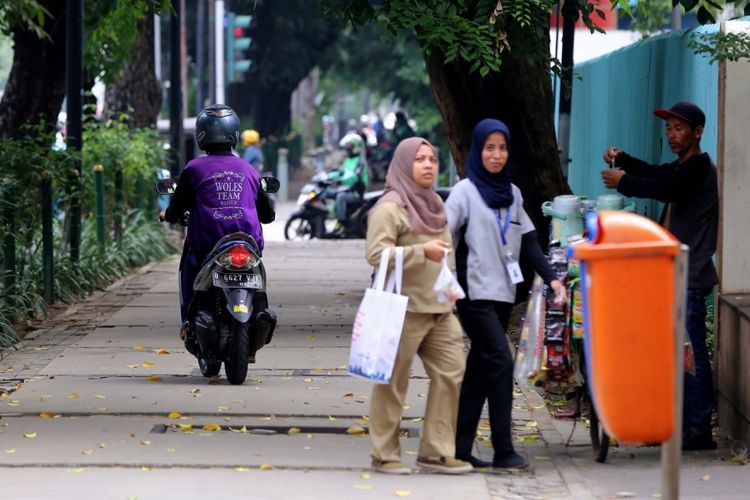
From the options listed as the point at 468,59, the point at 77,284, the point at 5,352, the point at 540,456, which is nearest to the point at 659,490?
the point at 540,456

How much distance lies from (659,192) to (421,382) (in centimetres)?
259

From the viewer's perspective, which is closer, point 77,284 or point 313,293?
point 77,284

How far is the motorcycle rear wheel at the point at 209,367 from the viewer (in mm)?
10328

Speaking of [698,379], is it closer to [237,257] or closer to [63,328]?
[237,257]

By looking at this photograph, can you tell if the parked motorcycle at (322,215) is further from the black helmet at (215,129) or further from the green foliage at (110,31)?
the black helmet at (215,129)

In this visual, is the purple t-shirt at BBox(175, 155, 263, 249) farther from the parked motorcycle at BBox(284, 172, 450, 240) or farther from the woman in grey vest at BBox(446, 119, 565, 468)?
the parked motorcycle at BBox(284, 172, 450, 240)

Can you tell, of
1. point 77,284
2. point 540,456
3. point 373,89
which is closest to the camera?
point 540,456

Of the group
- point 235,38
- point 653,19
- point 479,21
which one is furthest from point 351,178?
point 479,21

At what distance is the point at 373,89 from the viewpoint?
50125 millimetres

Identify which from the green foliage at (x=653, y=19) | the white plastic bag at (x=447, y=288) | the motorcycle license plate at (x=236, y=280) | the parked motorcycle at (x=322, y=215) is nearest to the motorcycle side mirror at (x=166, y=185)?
the motorcycle license plate at (x=236, y=280)

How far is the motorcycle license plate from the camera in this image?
9812mm

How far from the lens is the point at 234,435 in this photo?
333 inches

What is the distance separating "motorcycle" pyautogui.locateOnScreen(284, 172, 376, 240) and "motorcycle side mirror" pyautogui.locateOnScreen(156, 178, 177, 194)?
16.1 metres

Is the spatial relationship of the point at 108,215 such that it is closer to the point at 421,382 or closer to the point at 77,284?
the point at 77,284
